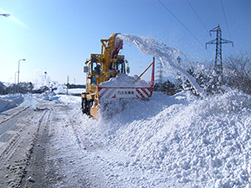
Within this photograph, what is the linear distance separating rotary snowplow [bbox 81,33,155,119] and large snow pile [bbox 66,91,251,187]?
2580 mm

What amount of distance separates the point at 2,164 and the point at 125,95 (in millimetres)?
5093

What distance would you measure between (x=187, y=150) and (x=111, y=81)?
548cm

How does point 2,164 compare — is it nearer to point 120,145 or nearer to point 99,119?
point 120,145

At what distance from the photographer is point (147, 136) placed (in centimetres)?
531

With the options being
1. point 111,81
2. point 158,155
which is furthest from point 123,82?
point 158,155

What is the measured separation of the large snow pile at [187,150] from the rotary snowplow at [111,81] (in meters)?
2.58

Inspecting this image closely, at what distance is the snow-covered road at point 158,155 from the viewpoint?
11.8ft

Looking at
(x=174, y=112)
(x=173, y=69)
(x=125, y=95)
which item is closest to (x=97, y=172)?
(x=174, y=112)

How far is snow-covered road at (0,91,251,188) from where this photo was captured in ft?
11.8

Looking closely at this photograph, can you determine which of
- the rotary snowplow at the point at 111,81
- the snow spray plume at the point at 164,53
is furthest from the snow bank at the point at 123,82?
the snow spray plume at the point at 164,53

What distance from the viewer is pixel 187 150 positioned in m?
4.09

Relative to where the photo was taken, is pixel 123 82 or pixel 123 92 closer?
pixel 123 92

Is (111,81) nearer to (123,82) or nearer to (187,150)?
(123,82)

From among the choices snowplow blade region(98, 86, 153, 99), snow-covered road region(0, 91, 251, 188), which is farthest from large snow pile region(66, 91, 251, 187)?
snowplow blade region(98, 86, 153, 99)
